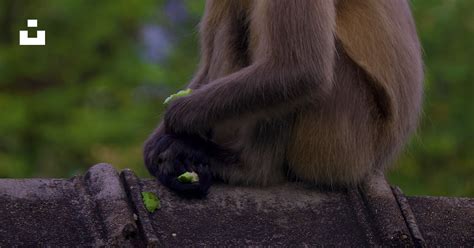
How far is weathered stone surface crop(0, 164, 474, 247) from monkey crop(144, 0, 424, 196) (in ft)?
0.43

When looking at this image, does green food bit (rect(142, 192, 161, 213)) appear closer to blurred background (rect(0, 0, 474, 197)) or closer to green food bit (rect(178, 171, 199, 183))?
green food bit (rect(178, 171, 199, 183))

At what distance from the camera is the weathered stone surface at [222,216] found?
4.18 metres

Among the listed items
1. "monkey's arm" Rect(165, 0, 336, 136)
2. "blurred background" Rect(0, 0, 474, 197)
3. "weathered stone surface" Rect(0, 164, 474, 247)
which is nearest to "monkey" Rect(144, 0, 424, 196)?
"monkey's arm" Rect(165, 0, 336, 136)

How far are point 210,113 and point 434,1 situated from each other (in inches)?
229

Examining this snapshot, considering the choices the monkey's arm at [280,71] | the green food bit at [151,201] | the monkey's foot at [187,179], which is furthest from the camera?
the monkey's arm at [280,71]

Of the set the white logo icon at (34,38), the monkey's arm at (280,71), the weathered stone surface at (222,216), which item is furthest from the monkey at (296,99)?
the white logo icon at (34,38)

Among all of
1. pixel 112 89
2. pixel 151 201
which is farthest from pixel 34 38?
pixel 151 201

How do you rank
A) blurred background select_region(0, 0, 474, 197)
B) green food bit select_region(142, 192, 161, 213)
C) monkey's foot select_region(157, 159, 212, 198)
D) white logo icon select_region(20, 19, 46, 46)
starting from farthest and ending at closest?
1. white logo icon select_region(20, 19, 46, 46)
2. blurred background select_region(0, 0, 474, 197)
3. monkey's foot select_region(157, 159, 212, 198)
4. green food bit select_region(142, 192, 161, 213)

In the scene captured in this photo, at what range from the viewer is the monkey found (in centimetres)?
478

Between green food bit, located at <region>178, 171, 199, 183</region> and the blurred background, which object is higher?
green food bit, located at <region>178, 171, 199, 183</region>

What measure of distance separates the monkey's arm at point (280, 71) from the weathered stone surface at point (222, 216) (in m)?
0.34

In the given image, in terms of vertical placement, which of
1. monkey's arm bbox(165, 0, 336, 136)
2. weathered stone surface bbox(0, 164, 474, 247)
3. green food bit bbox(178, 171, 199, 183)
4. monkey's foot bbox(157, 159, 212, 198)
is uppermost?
monkey's arm bbox(165, 0, 336, 136)

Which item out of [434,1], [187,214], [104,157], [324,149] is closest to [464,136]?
[434,1]

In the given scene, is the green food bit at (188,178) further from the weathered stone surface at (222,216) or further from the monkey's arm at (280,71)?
the monkey's arm at (280,71)
